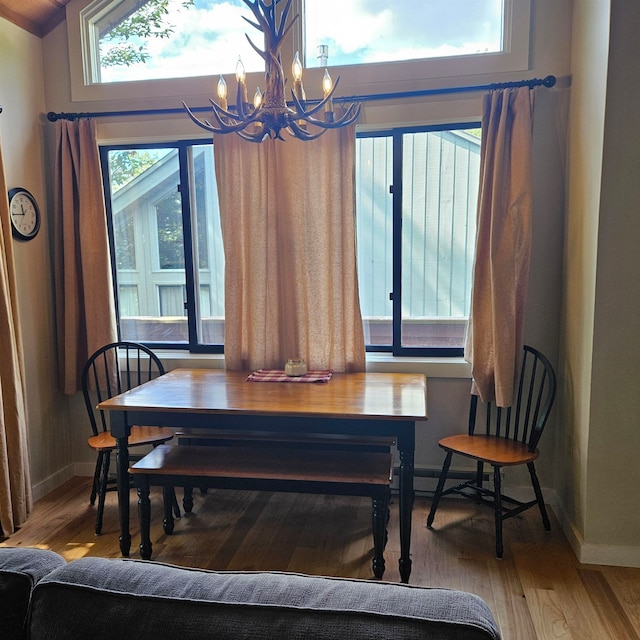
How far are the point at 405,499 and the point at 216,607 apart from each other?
4.82 ft

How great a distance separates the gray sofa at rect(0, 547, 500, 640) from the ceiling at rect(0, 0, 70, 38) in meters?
3.18

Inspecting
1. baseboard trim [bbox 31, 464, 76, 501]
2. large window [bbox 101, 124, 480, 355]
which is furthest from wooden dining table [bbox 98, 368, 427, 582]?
baseboard trim [bbox 31, 464, 76, 501]

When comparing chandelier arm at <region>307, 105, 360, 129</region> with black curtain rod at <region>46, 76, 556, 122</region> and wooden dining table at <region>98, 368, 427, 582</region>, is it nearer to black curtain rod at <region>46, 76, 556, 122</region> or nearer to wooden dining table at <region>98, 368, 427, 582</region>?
black curtain rod at <region>46, 76, 556, 122</region>

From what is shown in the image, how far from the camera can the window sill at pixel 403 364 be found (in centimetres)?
304

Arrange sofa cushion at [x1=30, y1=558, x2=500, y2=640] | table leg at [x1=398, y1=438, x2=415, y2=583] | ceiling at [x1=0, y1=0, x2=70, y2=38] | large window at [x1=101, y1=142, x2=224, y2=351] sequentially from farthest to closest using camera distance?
1. large window at [x1=101, y1=142, x2=224, y2=351]
2. ceiling at [x1=0, y1=0, x2=70, y2=38]
3. table leg at [x1=398, y1=438, x2=415, y2=583]
4. sofa cushion at [x1=30, y1=558, x2=500, y2=640]

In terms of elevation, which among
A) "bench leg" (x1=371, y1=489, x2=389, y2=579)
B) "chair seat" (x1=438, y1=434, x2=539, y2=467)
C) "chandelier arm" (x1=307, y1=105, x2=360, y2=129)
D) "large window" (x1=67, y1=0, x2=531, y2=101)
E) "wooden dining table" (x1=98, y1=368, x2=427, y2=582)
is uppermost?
"large window" (x1=67, y1=0, x2=531, y2=101)

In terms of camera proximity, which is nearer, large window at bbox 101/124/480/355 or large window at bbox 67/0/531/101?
large window at bbox 67/0/531/101

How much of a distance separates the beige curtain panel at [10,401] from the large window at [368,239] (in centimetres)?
74

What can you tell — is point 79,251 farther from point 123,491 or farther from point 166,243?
Result: point 123,491

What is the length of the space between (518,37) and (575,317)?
5.00ft

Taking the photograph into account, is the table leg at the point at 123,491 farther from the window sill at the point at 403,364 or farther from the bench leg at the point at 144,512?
the window sill at the point at 403,364

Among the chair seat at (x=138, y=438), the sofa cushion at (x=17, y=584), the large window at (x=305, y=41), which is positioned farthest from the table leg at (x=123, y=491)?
the large window at (x=305, y=41)

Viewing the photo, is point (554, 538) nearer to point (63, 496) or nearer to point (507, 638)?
point (507, 638)

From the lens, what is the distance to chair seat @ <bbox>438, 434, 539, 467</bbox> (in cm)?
252
